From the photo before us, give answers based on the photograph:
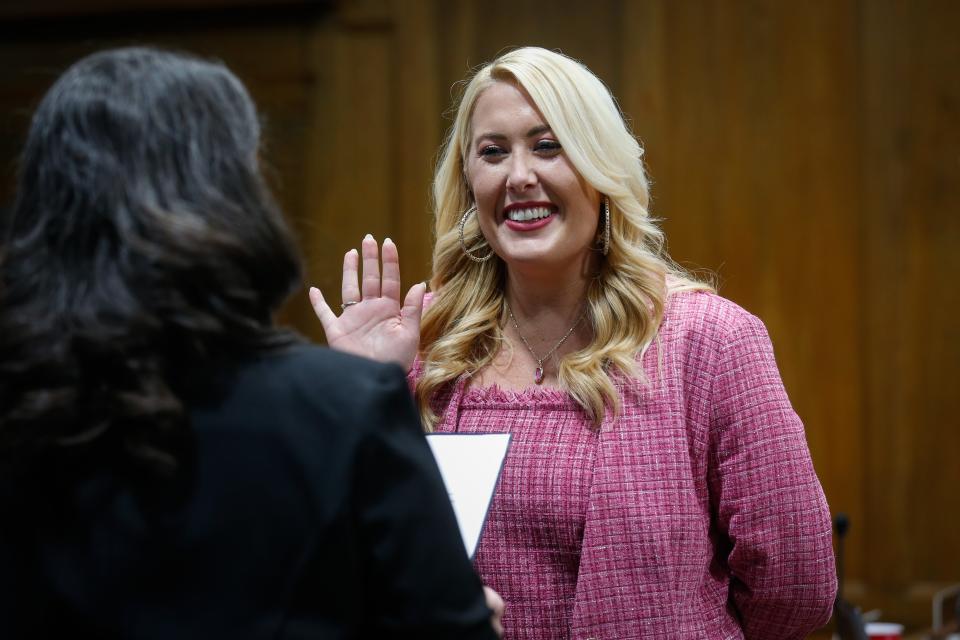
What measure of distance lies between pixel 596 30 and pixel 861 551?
196 cm

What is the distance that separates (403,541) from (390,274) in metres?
0.98

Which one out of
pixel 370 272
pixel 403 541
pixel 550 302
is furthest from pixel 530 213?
pixel 403 541

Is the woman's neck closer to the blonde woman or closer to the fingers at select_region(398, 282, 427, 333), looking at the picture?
the blonde woman

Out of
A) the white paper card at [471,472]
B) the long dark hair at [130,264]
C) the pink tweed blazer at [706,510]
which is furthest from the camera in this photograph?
the pink tweed blazer at [706,510]

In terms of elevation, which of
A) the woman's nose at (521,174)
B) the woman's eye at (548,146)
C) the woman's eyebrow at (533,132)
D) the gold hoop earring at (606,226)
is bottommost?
the gold hoop earring at (606,226)

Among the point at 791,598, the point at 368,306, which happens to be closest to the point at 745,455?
the point at 791,598

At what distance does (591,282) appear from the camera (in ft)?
6.53

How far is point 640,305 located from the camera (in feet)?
6.17

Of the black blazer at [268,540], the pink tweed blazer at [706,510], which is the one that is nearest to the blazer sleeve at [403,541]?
the black blazer at [268,540]

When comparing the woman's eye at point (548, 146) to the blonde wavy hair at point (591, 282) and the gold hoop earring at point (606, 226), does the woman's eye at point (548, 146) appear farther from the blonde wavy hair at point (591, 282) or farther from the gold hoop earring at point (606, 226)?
the gold hoop earring at point (606, 226)

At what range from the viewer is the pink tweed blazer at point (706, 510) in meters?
1.68

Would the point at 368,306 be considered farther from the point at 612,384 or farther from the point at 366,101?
the point at 366,101

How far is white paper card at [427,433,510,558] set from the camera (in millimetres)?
1351

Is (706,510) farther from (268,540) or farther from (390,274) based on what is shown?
(268,540)
